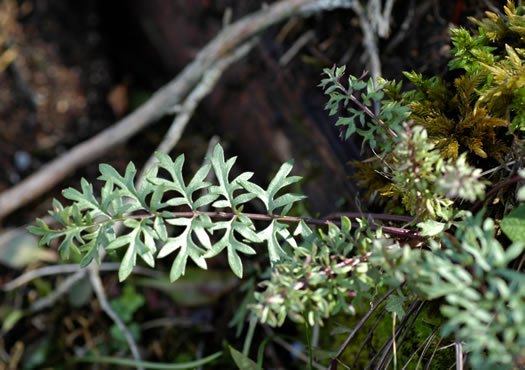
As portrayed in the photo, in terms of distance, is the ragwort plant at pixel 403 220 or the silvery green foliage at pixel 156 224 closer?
the ragwort plant at pixel 403 220

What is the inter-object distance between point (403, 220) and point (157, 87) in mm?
3114

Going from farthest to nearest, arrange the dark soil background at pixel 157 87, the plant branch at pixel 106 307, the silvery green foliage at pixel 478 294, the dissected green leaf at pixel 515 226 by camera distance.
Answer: the plant branch at pixel 106 307
the dark soil background at pixel 157 87
the dissected green leaf at pixel 515 226
the silvery green foliage at pixel 478 294

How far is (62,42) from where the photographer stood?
12.7ft

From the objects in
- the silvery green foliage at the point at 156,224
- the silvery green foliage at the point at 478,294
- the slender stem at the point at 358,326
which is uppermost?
the silvery green foliage at the point at 156,224

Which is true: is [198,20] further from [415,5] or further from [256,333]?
[256,333]

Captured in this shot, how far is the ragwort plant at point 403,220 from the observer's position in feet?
3.51

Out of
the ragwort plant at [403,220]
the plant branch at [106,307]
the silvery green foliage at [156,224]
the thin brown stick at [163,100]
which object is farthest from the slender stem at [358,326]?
the thin brown stick at [163,100]

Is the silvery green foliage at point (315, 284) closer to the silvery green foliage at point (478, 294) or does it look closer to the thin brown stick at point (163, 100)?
Result: the silvery green foliage at point (478, 294)

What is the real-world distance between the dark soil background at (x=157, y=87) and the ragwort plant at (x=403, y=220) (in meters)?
0.36

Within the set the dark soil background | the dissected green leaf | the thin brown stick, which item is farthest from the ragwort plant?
the thin brown stick

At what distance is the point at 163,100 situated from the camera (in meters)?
2.86

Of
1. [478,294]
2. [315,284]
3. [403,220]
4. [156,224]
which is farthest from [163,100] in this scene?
[478,294]

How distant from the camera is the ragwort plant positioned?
3.51 feet

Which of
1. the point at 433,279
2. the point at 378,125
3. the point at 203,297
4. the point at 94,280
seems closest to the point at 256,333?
the point at 203,297
